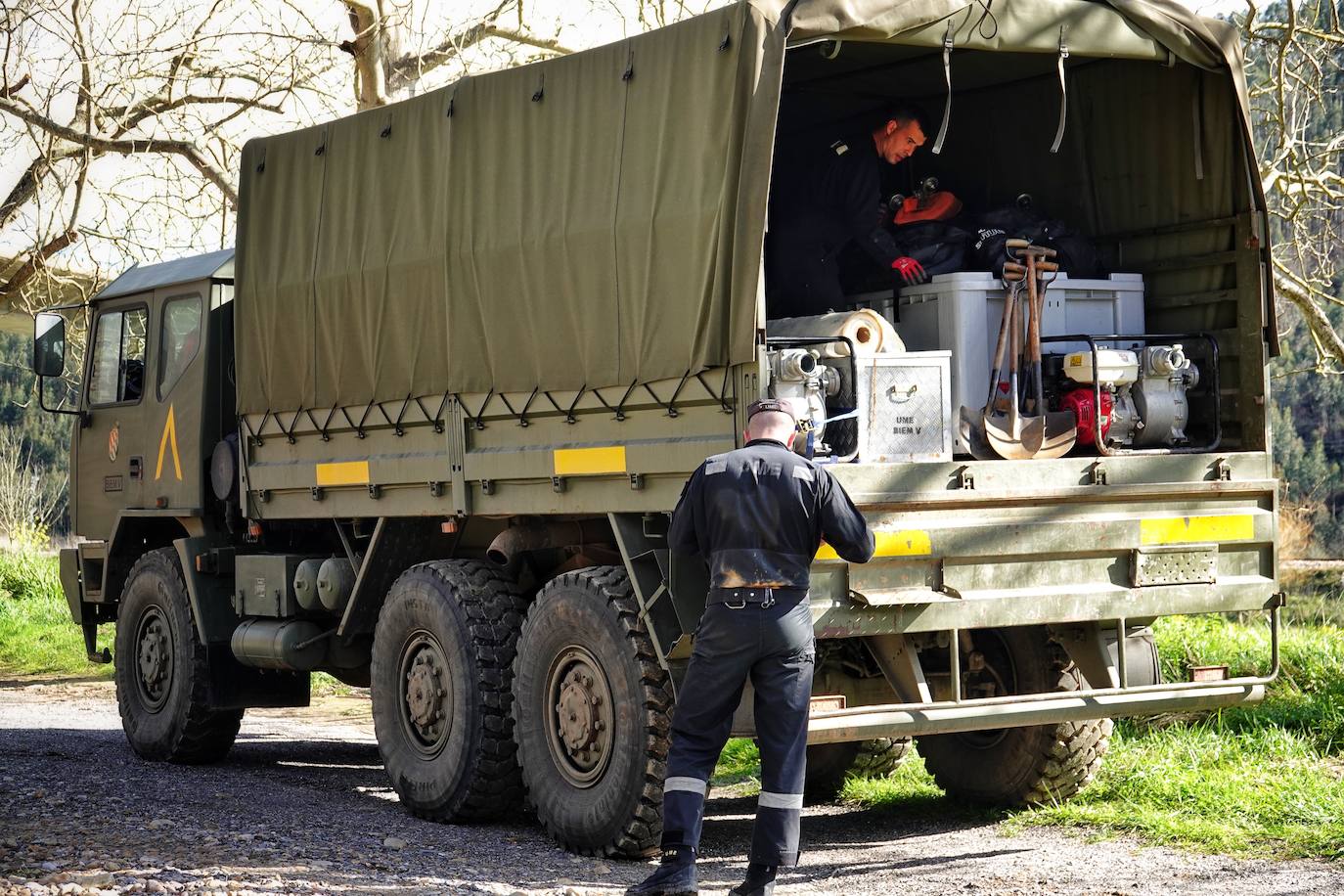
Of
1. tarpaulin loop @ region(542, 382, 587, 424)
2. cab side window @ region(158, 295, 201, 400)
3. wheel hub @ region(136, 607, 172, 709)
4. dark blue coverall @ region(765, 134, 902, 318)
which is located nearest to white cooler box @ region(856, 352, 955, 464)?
dark blue coverall @ region(765, 134, 902, 318)

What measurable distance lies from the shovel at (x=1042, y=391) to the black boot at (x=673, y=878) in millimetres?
2268

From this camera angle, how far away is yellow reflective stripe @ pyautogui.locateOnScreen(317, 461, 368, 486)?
28.0ft

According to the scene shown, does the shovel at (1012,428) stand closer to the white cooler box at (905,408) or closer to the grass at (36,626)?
the white cooler box at (905,408)

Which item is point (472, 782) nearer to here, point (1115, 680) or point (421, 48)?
point (1115, 680)

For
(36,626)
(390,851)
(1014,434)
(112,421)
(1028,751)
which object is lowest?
(390,851)

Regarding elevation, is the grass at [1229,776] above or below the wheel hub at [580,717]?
below

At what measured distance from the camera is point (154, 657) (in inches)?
401

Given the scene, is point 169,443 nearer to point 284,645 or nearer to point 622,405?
point 284,645

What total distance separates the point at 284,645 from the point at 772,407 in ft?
13.5

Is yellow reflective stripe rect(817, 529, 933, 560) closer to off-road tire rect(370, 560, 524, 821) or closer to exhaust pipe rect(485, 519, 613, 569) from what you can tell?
exhaust pipe rect(485, 519, 613, 569)

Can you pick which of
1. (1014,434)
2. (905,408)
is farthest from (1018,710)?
(905,408)

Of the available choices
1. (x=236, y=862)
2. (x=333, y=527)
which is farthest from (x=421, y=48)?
(x=236, y=862)

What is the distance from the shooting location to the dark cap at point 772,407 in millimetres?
6113

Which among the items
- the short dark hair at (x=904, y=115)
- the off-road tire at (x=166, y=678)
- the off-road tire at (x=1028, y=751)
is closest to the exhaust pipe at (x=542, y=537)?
the off-road tire at (x=1028, y=751)
